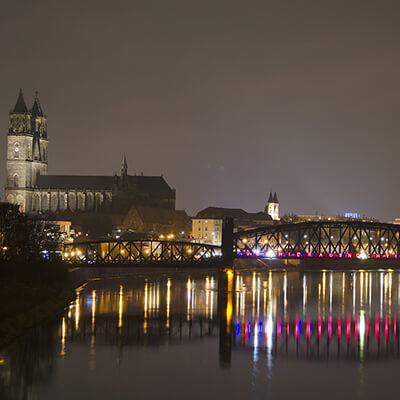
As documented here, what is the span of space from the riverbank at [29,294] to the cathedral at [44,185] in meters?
109

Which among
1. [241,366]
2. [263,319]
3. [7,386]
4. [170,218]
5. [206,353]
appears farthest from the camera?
[170,218]

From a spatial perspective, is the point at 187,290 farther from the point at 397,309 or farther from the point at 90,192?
the point at 90,192

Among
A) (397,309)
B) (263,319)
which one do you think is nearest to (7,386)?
(263,319)

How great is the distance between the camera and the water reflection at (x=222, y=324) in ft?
135

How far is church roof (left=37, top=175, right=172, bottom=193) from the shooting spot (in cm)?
18636

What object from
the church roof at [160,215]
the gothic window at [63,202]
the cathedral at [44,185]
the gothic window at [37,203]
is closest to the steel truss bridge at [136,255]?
the church roof at [160,215]

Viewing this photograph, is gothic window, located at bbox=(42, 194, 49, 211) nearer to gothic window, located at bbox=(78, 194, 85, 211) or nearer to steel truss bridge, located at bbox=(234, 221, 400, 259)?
gothic window, located at bbox=(78, 194, 85, 211)

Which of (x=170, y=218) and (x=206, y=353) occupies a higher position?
(x=170, y=218)

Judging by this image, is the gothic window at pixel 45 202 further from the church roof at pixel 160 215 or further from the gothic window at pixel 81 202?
the church roof at pixel 160 215

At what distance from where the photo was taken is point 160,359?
137 feet

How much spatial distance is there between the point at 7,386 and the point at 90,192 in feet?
501

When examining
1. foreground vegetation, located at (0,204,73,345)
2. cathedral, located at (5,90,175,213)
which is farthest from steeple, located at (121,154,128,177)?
foreground vegetation, located at (0,204,73,345)

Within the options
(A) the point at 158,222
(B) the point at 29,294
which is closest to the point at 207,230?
(A) the point at 158,222

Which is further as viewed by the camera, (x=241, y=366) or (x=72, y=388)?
(x=241, y=366)
